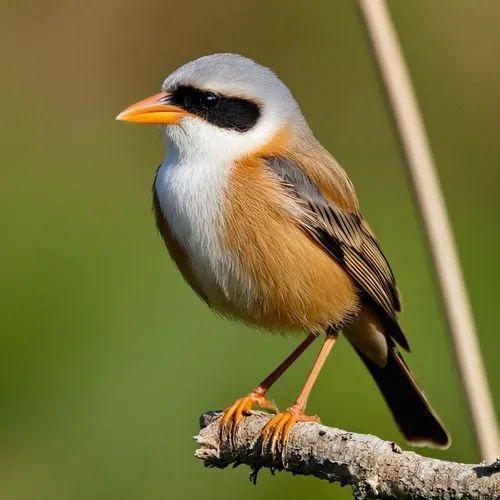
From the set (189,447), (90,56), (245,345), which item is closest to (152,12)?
(90,56)

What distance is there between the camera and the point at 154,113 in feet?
16.4

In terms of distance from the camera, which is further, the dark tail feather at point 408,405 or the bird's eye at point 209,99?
the dark tail feather at point 408,405

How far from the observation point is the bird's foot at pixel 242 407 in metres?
4.66

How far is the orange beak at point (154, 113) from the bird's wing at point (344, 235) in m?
0.44

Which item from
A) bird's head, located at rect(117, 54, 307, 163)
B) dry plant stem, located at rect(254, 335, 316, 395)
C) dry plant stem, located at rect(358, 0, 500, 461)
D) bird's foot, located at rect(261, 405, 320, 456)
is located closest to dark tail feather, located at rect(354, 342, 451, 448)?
dry plant stem, located at rect(254, 335, 316, 395)

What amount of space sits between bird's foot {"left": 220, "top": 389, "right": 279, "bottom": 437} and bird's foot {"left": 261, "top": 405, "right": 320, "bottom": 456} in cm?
13

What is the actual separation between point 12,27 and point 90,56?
2.14 feet

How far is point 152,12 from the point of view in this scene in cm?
963

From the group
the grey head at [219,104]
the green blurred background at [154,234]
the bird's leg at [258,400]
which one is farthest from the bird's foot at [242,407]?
the grey head at [219,104]

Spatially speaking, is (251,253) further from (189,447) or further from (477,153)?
(477,153)

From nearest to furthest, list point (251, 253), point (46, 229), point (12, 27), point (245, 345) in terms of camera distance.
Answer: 1. point (251, 253)
2. point (245, 345)
3. point (46, 229)
4. point (12, 27)

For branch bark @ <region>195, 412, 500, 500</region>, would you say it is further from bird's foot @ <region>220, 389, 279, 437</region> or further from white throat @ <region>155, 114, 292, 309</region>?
white throat @ <region>155, 114, 292, 309</region>

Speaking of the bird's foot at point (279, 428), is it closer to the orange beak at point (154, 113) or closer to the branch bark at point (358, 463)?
the branch bark at point (358, 463)

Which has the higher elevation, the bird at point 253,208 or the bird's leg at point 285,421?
the bird at point 253,208
